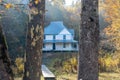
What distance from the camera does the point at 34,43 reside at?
14.3 feet

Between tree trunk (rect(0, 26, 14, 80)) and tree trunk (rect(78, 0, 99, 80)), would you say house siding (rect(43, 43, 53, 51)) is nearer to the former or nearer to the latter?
tree trunk (rect(78, 0, 99, 80))

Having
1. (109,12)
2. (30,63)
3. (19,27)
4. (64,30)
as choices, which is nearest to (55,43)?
(64,30)

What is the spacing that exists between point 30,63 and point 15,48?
14.8 metres

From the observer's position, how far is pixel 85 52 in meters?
3.65

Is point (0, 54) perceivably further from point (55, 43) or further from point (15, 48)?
point (55, 43)

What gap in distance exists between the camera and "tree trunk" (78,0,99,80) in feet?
11.9

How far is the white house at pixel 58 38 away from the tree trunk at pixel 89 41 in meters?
25.1

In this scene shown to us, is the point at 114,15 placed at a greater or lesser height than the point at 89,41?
greater

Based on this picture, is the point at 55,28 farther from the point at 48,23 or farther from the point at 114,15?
the point at 114,15

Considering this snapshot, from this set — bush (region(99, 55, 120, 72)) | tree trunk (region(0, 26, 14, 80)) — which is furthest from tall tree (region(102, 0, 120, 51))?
tree trunk (region(0, 26, 14, 80))

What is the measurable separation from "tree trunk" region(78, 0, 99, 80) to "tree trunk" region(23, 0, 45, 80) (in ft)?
3.01

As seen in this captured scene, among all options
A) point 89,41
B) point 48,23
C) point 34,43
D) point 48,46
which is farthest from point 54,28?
point 89,41

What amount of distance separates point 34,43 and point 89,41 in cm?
107

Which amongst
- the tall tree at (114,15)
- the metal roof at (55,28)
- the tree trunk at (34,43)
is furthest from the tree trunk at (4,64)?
the metal roof at (55,28)
